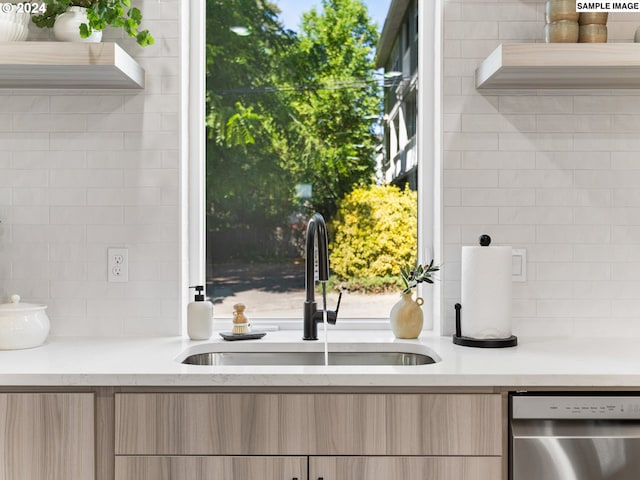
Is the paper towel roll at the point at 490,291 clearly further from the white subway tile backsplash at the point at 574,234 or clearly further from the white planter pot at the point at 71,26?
the white planter pot at the point at 71,26

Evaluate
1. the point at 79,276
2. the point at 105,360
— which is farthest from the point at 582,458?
the point at 79,276

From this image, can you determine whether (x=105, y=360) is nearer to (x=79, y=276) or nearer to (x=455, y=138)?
(x=79, y=276)

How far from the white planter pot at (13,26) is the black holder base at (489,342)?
5.57 feet

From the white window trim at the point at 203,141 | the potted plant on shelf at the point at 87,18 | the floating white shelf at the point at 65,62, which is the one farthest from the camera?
the white window trim at the point at 203,141

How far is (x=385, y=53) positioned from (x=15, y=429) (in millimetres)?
1783

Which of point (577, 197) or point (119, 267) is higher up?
point (577, 197)

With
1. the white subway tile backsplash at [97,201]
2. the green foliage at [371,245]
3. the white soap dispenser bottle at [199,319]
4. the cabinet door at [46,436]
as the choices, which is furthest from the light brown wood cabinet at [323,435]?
the green foliage at [371,245]

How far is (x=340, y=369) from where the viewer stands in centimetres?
183

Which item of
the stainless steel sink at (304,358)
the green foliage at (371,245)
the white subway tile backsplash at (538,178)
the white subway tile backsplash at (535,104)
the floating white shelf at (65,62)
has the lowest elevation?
the stainless steel sink at (304,358)

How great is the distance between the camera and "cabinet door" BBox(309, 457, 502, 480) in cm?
178

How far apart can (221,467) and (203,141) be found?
1.25 m

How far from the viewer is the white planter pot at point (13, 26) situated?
7.18ft

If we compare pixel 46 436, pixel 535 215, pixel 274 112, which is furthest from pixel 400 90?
pixel 46 436

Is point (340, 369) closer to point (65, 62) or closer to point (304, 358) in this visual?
point (304, 358)
